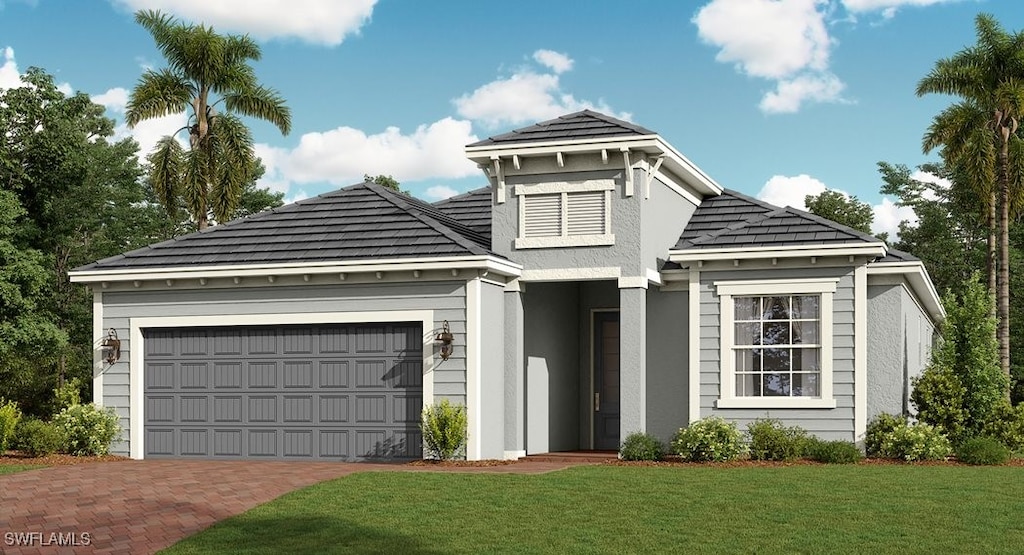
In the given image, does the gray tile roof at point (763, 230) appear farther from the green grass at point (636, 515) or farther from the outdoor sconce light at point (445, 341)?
the green grass at point (636, 515)

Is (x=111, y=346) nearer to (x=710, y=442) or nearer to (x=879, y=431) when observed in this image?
(x=710, y=442)

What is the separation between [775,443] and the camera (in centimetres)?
1817

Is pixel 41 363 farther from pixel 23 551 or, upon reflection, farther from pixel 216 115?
pixel 23 551

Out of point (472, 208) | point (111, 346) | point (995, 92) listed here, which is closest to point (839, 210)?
point (995, 92)

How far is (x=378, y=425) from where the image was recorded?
18719 millimetres

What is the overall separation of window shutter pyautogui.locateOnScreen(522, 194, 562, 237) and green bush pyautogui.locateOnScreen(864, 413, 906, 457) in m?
5.84

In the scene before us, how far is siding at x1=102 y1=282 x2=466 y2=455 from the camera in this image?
60.0 feet

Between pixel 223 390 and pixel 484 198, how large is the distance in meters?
7.00

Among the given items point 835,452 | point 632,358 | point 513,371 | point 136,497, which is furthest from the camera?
point 513,371

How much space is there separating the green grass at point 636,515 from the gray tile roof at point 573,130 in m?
5.89

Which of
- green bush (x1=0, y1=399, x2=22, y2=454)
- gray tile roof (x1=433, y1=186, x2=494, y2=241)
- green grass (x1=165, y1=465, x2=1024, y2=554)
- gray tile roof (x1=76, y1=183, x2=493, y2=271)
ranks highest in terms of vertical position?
gray tile roof (x1=433, y1=186, x2=494, y2=241)

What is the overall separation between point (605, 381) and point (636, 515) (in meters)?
9.15

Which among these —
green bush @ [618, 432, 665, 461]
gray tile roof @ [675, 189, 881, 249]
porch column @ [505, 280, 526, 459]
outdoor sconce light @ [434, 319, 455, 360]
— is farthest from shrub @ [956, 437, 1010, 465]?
outdoor sconce light @ [434, 319, 455, 360]

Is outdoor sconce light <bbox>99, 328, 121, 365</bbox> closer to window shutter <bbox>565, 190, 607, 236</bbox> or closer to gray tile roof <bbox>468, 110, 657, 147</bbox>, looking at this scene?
gray tile roof <bbox>468, 110, 657, 147</bbox>
